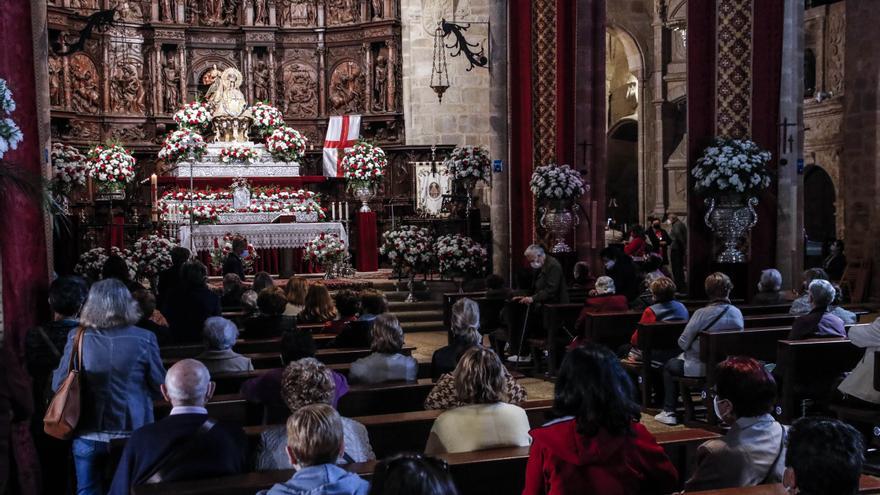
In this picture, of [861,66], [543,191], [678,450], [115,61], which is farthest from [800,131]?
[115,61]

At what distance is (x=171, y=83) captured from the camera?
2084 centimetres

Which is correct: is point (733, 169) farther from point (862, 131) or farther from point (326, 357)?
point (862, 131)

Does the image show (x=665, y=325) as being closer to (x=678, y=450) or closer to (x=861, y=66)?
(x=678, y=450)

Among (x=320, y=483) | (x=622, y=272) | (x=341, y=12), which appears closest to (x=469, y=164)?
(x=622, y=272)

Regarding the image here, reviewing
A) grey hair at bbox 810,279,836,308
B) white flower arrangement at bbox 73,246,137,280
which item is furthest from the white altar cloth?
grey hair at bbox 810,279,836,308

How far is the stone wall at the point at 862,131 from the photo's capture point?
725 inches

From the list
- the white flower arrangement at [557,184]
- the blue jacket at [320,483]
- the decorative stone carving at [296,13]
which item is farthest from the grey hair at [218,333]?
the decorative stone carving at [296,13]

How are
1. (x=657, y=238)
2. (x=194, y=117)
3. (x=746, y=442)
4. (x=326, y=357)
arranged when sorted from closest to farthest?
(x=746, y=442) → (x=326, y=357) → (x=657, y=238) → (x=194, y=117)

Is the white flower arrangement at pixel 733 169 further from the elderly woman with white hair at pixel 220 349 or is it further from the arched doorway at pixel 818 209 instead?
the arched doorway at pixel 818 209

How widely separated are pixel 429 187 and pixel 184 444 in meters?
15.7

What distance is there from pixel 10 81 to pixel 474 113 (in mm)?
14971

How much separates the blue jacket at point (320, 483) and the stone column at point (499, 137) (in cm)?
1364

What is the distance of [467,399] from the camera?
4.40 metres

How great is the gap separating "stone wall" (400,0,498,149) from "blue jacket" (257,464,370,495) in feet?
57.9
